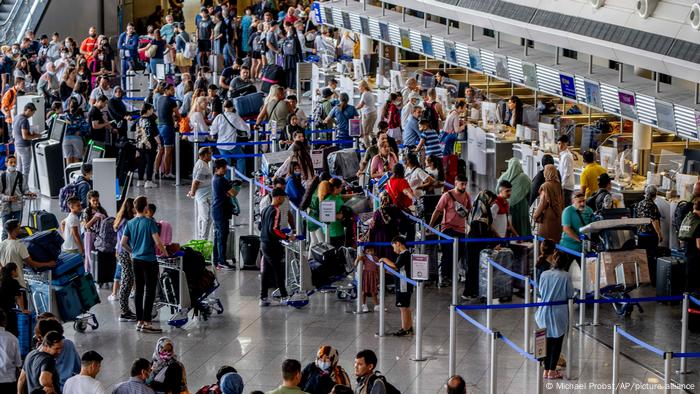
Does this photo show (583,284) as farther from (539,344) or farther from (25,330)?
(25,330)

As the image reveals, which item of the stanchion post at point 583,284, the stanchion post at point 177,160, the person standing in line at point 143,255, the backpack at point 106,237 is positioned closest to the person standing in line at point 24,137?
the stanchion post at point 177,160

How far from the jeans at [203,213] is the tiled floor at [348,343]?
5.26 ft

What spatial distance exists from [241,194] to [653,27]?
713 cm

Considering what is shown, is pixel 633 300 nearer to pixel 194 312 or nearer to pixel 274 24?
pixel 194 312

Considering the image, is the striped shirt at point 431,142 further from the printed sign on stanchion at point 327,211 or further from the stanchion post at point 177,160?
the printed sign on stanchion at point 327,211

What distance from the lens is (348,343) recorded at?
1325 centimetres

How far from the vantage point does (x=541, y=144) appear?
1942 cm

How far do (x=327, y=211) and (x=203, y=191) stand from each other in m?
2.61

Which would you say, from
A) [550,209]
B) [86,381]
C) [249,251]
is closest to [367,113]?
[249,251]

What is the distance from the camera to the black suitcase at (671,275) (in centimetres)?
1461

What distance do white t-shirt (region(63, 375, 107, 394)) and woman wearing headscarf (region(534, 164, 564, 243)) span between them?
22.6 ft

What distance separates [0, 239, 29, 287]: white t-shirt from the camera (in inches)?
504

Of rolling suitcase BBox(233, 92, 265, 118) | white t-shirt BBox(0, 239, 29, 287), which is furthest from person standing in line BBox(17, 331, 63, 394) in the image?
rolling suitcase BBox(233, 92, 265, 118)

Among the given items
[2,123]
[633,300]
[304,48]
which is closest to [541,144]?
[633,300]
